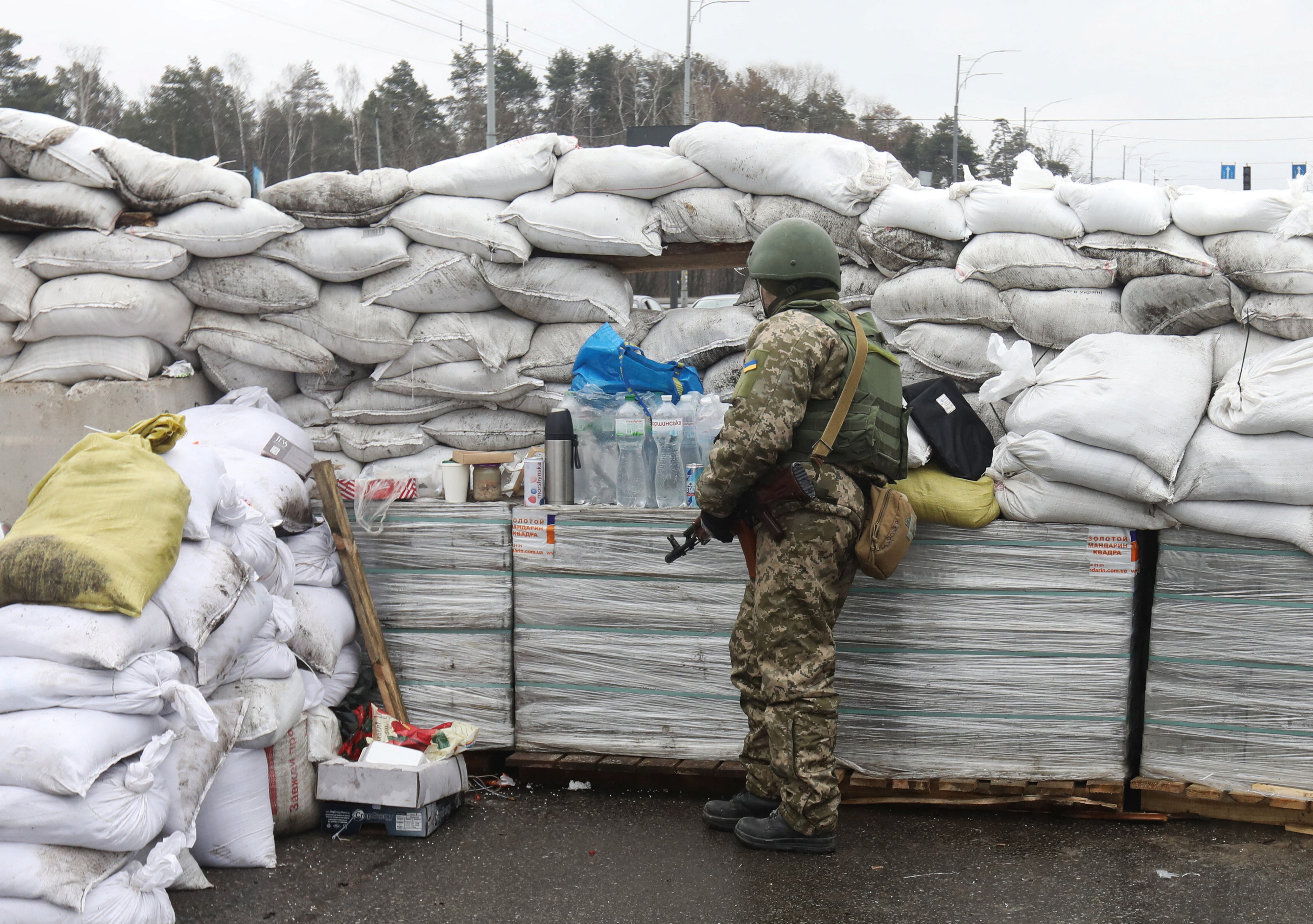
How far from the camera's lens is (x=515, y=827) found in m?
3.84

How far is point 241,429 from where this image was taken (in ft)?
14.3

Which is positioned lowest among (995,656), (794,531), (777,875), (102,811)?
(777,875)

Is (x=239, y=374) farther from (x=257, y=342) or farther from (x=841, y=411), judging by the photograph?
(x=841, y=411)

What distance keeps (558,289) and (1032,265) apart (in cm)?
184

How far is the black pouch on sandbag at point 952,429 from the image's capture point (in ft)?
12.7

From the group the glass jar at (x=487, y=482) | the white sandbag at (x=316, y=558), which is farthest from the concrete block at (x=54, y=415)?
the glass jar at (x=487, y=482)

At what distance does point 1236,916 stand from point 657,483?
2.28 m

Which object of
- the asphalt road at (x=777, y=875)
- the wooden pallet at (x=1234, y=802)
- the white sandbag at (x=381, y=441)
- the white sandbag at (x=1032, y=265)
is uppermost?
the white sandbag at (x=1032, y=265)

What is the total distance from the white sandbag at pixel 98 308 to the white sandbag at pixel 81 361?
0.10 ft

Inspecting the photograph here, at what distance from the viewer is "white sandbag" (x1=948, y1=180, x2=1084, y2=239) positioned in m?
4.10

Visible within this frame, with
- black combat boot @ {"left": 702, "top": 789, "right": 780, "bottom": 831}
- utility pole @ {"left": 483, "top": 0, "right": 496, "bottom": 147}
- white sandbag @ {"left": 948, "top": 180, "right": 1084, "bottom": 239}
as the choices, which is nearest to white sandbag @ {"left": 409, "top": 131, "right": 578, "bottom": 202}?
white sandbag @ {"left": 948, "top": 180, "right": 1084, "bottom": 239}

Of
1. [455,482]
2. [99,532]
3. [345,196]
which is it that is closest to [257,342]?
[345,196]

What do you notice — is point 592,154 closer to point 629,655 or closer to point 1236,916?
point 629,655

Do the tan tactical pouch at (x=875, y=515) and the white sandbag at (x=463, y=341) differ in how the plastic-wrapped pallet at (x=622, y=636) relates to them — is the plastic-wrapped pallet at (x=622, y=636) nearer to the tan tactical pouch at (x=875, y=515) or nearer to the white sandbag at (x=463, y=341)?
the tan tactical pouch at (x=875, y=515)
